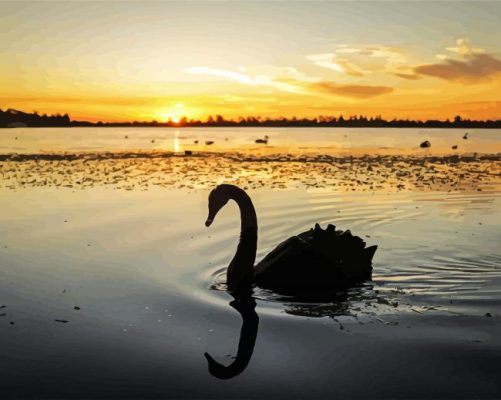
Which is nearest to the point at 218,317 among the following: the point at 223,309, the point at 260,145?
the point at 223,309

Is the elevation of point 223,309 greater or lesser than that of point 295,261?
lesser

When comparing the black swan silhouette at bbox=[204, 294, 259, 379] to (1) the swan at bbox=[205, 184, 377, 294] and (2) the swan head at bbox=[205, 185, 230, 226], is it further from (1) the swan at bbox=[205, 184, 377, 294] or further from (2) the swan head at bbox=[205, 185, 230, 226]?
(2) the swan head at bbox=[205, 185, 230, 226]

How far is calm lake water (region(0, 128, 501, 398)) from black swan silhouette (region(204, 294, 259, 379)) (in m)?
0.04

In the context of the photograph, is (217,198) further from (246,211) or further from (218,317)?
(218,317)

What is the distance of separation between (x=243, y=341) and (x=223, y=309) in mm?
1164

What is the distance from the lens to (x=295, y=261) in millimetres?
7992

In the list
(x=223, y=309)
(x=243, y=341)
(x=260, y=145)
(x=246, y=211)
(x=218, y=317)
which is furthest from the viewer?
(x=260, y=145)

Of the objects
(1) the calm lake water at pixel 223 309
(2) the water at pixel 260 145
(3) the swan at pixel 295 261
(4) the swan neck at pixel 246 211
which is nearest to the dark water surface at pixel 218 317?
(1) the calm lake water at pixel 223 309

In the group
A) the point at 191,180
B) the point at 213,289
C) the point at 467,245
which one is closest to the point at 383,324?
the point at 213,289

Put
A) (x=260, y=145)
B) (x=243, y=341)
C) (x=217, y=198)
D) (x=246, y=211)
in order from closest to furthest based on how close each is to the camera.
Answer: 1. (x=243, y=341)
2. (x=217, y=198)
3. (x=246, y=211)
4. (x=260, y=145)

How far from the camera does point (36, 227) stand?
12.6m

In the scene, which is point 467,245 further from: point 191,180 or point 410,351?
point 191,180

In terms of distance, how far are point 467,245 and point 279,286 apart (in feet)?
14.7

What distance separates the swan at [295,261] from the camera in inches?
315
